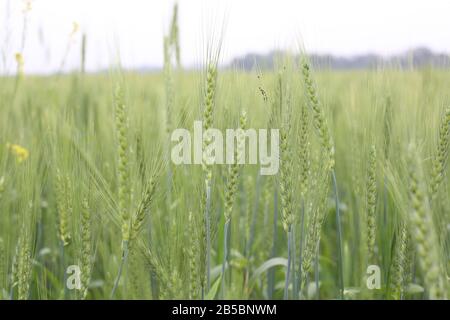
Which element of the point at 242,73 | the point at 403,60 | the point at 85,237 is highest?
the point at 403,60

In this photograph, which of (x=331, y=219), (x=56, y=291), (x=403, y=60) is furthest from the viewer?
(x=331, y=219)

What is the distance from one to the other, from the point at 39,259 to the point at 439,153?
1.45 metres

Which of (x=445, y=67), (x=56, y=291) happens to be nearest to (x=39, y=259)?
(x=56, y=291)

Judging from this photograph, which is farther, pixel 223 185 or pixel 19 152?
pixel 19 152

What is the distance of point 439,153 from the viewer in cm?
111

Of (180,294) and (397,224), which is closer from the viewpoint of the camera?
(180,294)

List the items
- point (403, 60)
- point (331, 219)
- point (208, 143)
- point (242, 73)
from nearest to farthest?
point (208, 143) → point (242, 73) → point (403, 60) → point (331, 219)

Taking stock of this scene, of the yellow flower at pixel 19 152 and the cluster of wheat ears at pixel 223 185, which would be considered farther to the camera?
the yellow flower at pixel 19 152

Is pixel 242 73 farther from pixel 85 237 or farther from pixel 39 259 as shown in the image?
pixel 39 259

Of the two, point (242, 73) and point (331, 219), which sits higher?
point (242, 73)

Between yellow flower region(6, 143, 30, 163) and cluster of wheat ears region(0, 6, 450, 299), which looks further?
yellow flower region(6, 143, 30, 163)

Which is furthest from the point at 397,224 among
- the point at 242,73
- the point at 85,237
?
the point at 85,237

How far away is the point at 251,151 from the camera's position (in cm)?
118

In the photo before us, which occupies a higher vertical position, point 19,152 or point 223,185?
point 19,152
